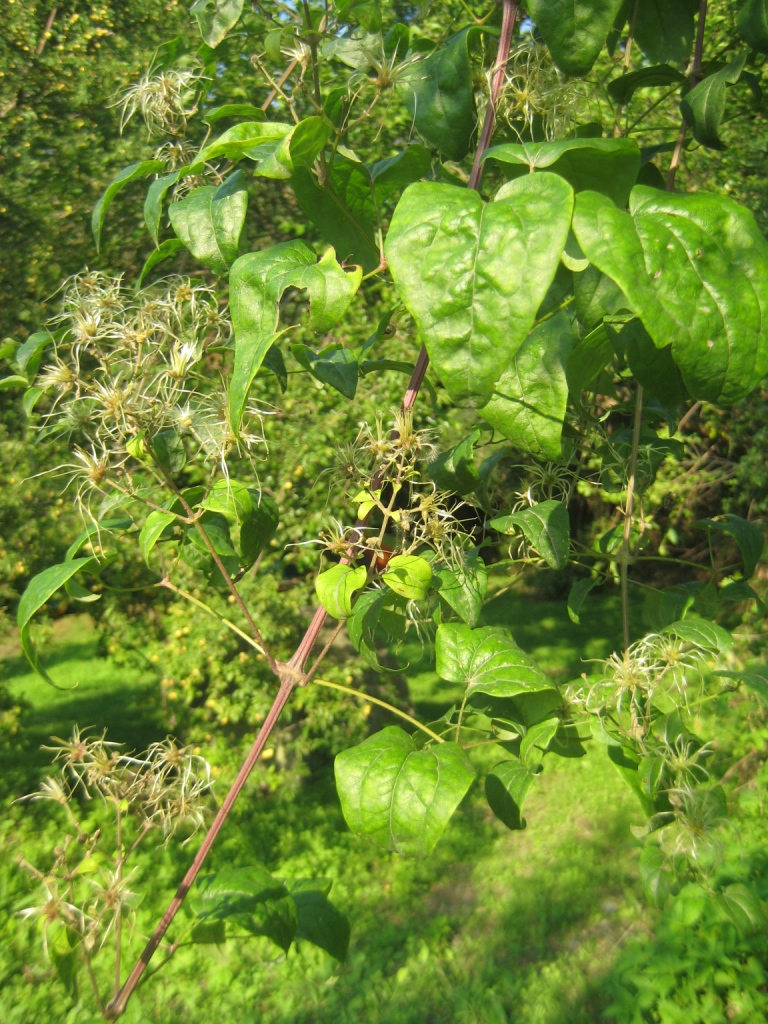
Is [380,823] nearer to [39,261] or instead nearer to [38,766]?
[39,261]

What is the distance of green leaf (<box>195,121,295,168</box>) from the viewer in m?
0.67

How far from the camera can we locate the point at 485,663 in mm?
789

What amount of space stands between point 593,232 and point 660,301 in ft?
0.18

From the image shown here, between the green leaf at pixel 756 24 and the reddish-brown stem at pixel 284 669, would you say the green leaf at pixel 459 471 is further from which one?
the green leaf at pixel 756 24

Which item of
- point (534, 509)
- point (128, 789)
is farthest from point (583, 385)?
point (128, 789)

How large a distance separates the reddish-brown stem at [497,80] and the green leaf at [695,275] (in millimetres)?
189

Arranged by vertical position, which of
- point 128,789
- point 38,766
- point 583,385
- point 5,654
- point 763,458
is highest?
point 583,385

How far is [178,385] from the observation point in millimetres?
812

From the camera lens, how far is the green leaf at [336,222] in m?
0.74

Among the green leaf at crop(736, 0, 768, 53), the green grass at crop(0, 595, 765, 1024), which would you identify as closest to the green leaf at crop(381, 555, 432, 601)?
the green leaf at crop(736, 0, 768, 53)

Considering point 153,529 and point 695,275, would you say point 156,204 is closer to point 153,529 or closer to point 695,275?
point 153,529

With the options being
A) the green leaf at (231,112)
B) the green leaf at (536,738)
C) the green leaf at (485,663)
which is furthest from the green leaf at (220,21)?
the green leaf at (536,738)

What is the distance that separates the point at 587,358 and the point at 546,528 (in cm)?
18

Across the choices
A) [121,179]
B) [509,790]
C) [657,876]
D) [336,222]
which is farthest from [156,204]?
[657,876]
